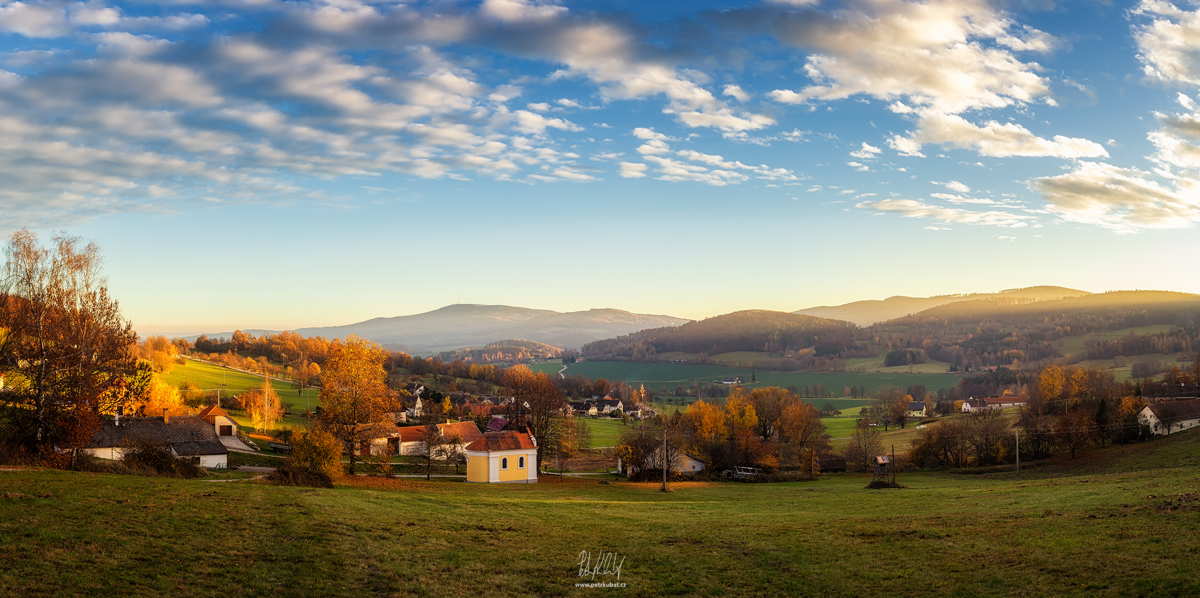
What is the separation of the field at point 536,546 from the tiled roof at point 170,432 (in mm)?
28414

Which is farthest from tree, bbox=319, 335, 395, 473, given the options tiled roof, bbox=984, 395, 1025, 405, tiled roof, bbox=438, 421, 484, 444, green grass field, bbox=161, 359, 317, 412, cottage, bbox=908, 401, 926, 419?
tiled roof, bbox=984, 395, 1025, 405

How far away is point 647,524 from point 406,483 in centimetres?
1983

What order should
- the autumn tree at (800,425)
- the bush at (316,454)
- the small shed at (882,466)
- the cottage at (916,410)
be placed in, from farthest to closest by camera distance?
the cottage at (916,410)
the autumn tree at (800,425)
the small shed at (882,466)
the bush at (316,454)

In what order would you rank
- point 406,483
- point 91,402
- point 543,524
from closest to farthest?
1. point 543,524
2. point 91,402
3. point 406,483

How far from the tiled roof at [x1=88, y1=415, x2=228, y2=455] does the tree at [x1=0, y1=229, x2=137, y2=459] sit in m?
19.6

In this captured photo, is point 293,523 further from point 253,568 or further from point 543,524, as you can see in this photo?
point 543,524

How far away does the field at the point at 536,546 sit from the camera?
15.2 m

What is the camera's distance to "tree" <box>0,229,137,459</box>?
95.2 feet

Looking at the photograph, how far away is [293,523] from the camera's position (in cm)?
2058

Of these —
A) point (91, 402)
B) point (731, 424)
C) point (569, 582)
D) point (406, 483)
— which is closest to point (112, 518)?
point (569, 582)

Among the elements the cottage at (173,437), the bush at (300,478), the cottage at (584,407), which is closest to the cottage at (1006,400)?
the cottage at (584,407)

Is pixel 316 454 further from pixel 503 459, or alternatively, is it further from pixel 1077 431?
pixel 1077 431

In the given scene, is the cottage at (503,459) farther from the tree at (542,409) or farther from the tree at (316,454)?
the tree at (316,454)

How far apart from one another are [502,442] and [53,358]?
30.2 meters
